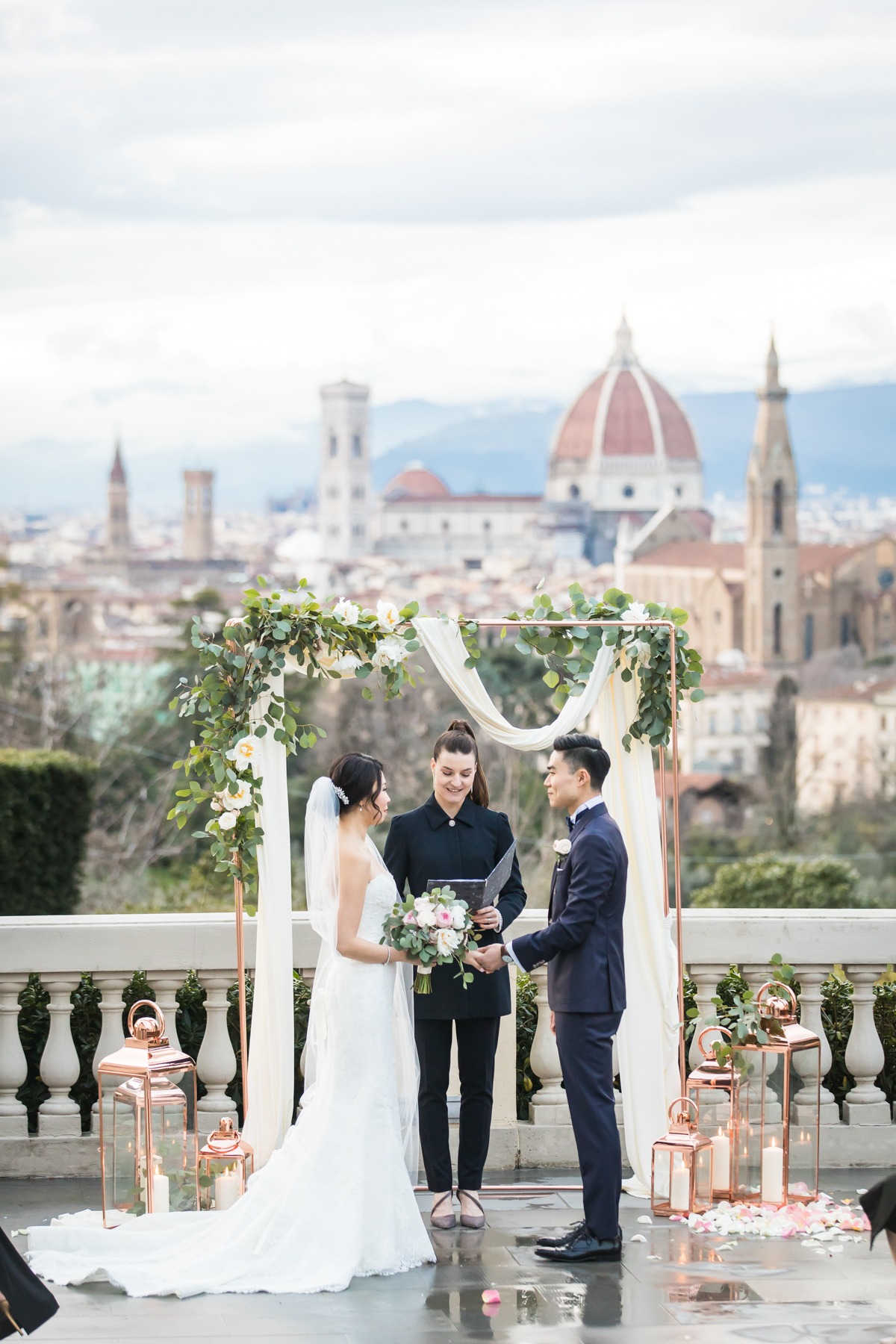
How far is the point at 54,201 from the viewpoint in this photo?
72.4 m

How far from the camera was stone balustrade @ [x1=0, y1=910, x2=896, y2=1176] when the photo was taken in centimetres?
504

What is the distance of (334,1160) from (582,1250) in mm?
665

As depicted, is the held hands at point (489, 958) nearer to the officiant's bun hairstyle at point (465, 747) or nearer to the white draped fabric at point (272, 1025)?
the officiant's bun hairstyle at point (465, 747)

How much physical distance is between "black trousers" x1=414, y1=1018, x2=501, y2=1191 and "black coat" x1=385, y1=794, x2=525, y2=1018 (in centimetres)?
5

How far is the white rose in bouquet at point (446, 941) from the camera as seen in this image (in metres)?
4.30

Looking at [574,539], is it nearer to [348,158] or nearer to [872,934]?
[348,158]

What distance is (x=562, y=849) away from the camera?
457 cm

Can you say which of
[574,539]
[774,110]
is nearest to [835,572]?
[774,110]

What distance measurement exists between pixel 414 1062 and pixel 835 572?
72477 mm

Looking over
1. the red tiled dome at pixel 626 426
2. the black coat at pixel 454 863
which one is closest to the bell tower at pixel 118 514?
the red tiled dome at pixel 626 426

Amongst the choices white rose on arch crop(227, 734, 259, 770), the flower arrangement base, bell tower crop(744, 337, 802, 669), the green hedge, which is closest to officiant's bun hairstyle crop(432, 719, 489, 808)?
white rose on arch crop(227, 734, 259, 770)

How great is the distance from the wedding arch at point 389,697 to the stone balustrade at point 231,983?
0.22m

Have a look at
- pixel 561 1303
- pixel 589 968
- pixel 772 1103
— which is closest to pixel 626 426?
pixel 772 1103

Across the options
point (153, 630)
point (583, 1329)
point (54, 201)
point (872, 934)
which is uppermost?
point (54, 201)
